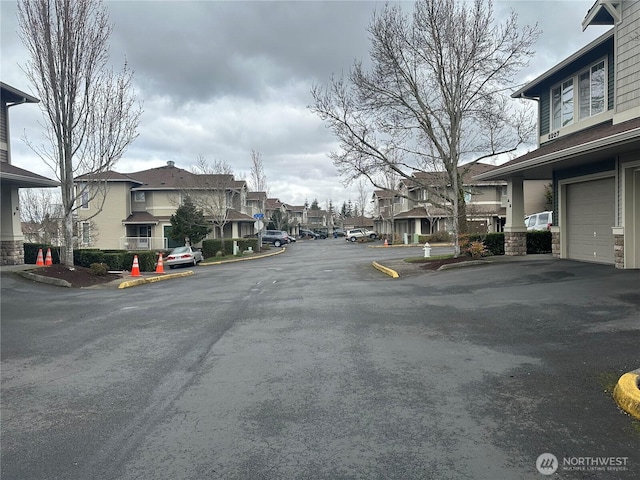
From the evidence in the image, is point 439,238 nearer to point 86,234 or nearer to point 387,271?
point 387,271

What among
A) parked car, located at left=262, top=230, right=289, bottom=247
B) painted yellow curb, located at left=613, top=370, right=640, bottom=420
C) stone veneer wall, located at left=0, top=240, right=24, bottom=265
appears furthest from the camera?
parked car, located at left=262, top=230, right=289, bottom=247

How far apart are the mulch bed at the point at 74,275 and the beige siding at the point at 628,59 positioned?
17603 mm

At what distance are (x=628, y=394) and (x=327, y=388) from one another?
10.2 ft

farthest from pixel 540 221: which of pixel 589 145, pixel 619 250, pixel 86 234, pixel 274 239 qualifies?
pixel 86 234

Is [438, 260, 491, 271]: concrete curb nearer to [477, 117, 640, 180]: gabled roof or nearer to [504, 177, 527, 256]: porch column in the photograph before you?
[504, 177, 527, 256]: porch column

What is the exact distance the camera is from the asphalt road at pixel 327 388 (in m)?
4.06

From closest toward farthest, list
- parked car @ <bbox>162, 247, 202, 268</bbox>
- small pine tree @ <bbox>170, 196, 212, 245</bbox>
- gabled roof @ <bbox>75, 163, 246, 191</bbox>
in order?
parked car @ <bbox>162, 247, 202, 268</bbox> → small pine tree @ <bbox>170, 196, 212, 245</bbox> → gabled roof @ <bbox>75, 163, 246, 191</bbox>

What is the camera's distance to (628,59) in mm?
13375

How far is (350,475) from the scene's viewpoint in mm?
3793

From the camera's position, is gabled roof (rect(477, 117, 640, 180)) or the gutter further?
gabled roof (rect(477, 117, 640, 180))

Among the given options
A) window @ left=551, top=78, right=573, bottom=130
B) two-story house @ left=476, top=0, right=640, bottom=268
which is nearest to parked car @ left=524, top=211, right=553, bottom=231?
two-story house @ left=476, top=0, right=640, bottom=268

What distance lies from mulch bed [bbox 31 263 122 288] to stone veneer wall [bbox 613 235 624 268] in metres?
16.6

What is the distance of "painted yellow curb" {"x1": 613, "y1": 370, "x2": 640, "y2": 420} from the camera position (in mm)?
4742

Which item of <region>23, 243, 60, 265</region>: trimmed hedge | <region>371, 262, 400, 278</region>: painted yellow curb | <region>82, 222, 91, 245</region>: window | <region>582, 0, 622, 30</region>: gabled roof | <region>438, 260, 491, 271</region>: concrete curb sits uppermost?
<region>582, 0, 622, 30</region>: gabled roof
